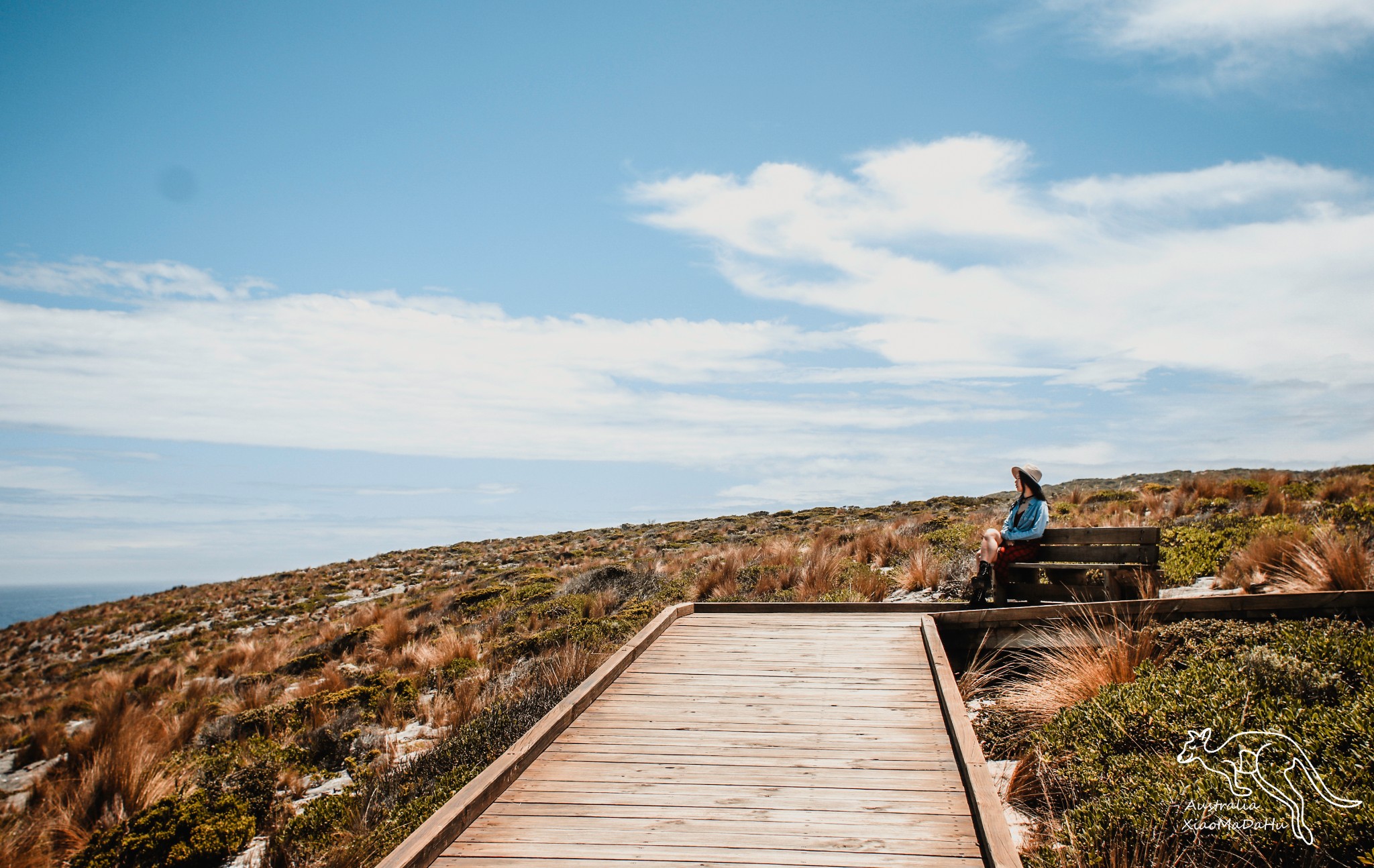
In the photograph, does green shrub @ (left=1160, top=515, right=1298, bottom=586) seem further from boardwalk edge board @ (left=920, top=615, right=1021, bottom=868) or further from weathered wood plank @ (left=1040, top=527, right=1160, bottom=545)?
boardwalk edge board @ (left=920, top=615, right=1021, bottom=868)

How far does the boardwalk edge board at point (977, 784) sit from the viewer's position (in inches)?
126

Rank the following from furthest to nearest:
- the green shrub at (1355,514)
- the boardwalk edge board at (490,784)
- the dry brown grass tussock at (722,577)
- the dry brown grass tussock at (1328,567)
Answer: the dry brown grass tussock at (722,577) → the green shrub at (1355,514) → the dry brown grass tussock at (1328,567) → the boardwalk edge board at (490,784)

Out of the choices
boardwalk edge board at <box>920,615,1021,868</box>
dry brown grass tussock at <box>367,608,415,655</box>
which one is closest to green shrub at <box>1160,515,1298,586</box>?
boardwalk edge board at <box>920,615,1021,868</box>

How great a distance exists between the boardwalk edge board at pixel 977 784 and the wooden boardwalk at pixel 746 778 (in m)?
0.06

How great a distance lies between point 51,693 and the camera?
19891 millimetres

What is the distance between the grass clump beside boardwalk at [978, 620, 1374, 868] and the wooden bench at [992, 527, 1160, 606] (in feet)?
5.50

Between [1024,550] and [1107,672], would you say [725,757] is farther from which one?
[1024,550]

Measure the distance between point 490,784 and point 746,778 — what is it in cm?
148

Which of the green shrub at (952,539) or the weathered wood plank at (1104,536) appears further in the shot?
the green shrub at (952,539)

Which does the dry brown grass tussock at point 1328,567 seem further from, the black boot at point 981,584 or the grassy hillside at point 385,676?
the black boot at point 981,584

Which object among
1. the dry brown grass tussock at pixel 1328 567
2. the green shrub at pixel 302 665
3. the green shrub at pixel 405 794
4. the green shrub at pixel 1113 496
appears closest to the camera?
the green shrub at pixel 405 794

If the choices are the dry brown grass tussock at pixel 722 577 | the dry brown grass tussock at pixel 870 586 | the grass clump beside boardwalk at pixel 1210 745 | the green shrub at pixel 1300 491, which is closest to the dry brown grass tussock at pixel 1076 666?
the grass clump beside boardwalk at pixel 1210 745

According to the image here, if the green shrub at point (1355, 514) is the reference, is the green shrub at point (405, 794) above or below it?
below

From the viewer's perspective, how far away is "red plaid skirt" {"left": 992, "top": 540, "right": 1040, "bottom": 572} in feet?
27.4
